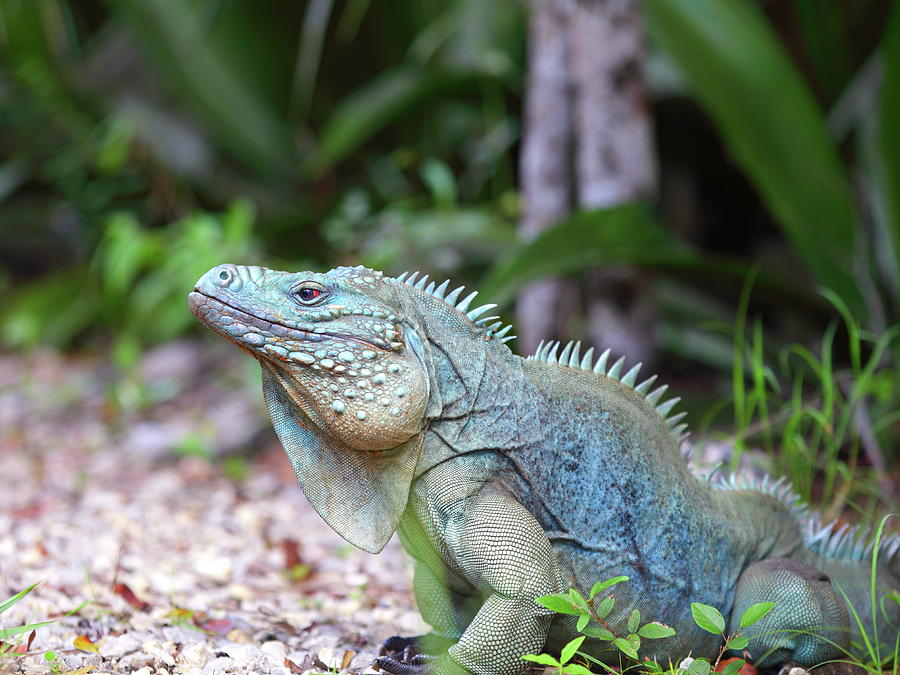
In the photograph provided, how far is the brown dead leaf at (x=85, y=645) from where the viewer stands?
3124 mm

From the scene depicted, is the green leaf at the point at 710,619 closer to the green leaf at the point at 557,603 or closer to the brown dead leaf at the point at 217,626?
the green leaf at the point at 557,603

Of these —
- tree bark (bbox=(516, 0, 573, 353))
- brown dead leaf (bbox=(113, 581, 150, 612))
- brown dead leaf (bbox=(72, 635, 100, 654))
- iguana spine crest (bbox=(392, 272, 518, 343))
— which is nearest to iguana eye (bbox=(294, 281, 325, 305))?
iguana spine crest (bbox=(392, 272, 518, 343))

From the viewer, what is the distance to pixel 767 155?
5535mm

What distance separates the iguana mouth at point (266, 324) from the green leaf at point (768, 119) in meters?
3.39

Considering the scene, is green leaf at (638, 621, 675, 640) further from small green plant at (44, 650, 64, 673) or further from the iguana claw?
small green plant at (44, 650, 64, 673)

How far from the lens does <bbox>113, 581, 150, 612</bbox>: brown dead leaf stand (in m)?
3.73

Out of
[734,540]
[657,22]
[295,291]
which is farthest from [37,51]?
[734,540]

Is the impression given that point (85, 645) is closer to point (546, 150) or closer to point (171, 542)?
point (171, 542)

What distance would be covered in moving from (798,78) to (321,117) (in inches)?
196

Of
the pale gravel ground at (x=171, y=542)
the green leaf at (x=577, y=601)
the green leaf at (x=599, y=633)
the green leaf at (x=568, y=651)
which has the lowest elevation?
the pale gravel ground at (x=171, y=542)

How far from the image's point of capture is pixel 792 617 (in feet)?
10.3

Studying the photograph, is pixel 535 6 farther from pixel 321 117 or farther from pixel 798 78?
pixel 321 117

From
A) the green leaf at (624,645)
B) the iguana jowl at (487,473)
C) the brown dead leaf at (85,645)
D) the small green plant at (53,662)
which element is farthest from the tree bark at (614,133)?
the small green plant at (53,662)

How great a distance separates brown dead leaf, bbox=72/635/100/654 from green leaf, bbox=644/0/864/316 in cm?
416
